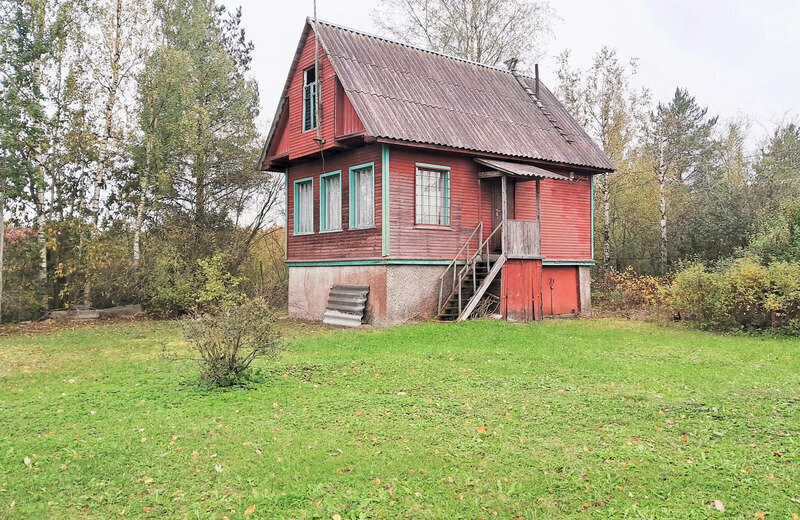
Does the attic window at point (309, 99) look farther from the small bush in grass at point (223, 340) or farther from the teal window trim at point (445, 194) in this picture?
the small bush in grass at point (223, 340)

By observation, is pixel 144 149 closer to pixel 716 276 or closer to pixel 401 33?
pixel 401 33

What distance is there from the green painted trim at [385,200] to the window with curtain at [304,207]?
12.6 ft

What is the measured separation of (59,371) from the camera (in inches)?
406

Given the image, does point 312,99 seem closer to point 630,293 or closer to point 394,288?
point 394,288

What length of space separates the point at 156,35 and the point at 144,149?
4.06m

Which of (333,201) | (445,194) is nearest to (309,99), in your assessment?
(333,201)

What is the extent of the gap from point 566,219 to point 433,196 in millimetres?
5375

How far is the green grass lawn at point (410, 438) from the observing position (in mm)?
4742

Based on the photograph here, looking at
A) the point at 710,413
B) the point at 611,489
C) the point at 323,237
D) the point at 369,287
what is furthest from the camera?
the point at 323,237

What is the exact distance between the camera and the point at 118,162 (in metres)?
21.7

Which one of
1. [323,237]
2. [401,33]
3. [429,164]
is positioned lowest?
[323,237]

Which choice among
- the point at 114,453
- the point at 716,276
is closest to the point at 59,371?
the point at 114,453

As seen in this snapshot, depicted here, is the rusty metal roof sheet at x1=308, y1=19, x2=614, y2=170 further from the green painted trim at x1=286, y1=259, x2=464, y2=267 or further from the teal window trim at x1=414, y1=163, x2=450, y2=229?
the green painted trim at x1=286, y1=259, x2=464, y2=267

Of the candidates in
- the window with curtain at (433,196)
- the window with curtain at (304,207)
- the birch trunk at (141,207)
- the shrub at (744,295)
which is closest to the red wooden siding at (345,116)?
the window with curtain at (433,196)
